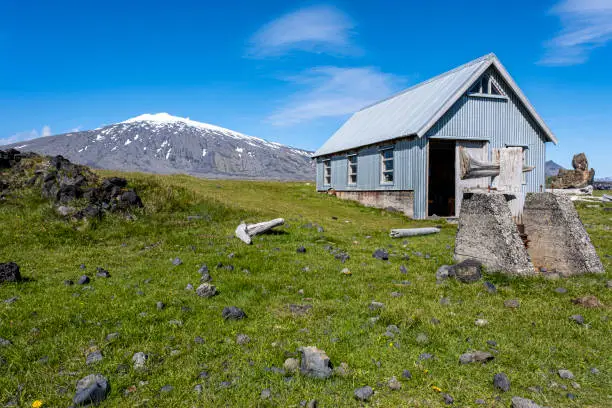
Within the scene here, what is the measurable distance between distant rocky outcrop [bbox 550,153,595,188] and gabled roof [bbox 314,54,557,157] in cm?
3844

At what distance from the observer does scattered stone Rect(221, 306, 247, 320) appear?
5.72m

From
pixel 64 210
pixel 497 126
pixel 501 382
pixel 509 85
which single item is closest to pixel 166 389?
pixel 501 382

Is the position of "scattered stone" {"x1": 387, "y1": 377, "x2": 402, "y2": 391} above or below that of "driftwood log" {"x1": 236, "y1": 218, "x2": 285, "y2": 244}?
below

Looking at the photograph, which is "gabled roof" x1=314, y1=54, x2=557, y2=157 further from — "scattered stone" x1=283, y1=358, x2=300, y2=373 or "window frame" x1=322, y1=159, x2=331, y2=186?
"scattered stone" x1=283, y1=358, x2=300, y2=373

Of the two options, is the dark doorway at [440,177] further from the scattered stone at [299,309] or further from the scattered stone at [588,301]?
the scattered stone at [299,309]

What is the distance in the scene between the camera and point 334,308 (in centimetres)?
611

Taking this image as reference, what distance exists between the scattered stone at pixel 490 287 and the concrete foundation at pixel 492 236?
881mm

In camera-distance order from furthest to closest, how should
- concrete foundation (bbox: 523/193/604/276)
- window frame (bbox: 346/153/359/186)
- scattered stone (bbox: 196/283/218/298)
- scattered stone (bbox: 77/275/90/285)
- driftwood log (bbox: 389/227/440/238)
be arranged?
window frame (bbox: 346/153/359/186), driftwood log (bbox: 389/227/440/238), concrete foundation (bbox: 523/193/604/276), scattered stone (bbox: 77/275/90/285), scattered stone (bbox: 196/283/218/298)

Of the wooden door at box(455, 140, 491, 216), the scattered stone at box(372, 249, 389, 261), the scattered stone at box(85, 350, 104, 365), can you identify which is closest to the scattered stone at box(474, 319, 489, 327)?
the scattered stone at box(372, 249, 389, 261)

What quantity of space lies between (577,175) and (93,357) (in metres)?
65.9

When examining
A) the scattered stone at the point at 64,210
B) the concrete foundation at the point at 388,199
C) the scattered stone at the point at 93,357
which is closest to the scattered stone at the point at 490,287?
the scattered stone at the point at 93,357

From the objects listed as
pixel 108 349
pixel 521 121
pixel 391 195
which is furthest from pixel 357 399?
pixel 521 121

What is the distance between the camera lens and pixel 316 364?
163 inches

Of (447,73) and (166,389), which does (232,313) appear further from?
(447,73)
